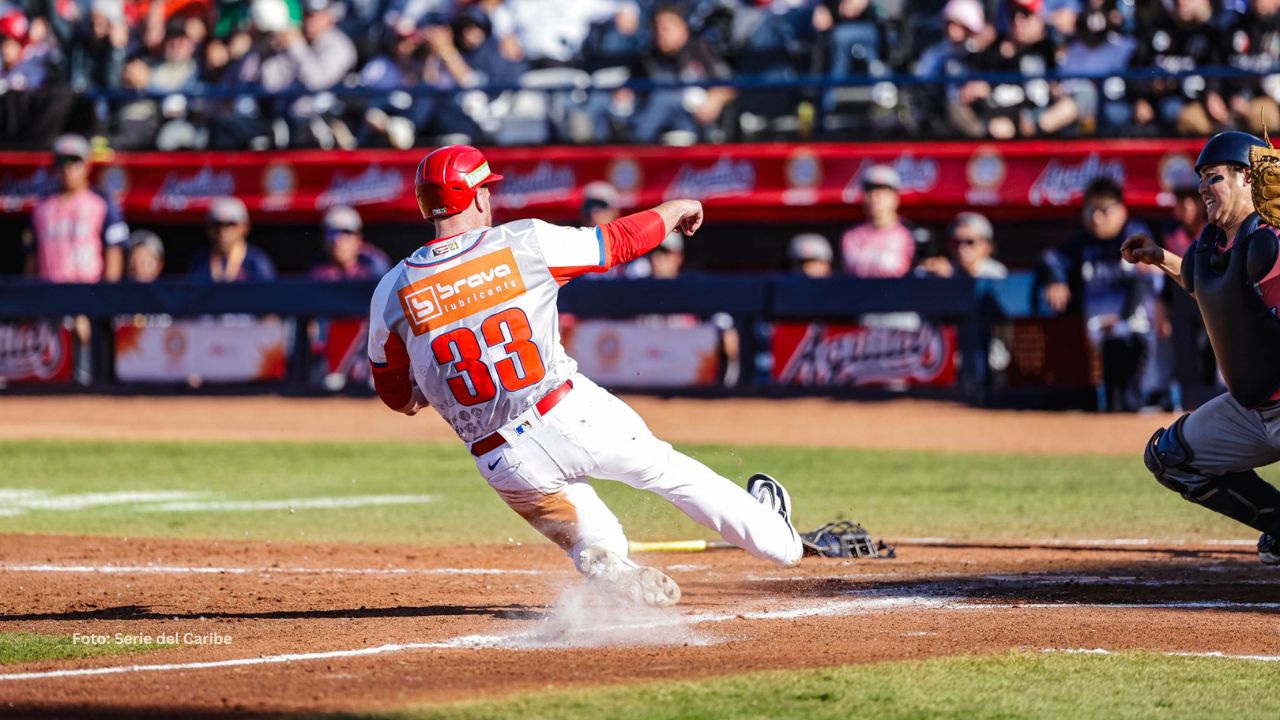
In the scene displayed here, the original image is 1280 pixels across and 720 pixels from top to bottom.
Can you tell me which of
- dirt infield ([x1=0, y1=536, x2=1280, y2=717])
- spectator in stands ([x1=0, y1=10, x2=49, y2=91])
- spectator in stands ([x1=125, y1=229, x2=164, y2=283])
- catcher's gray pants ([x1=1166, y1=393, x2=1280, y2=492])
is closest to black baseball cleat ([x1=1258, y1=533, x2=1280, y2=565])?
dirt infield ([x1=0, y1=536, x2=1280, y2=717])

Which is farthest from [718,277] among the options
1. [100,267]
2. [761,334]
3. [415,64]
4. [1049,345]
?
[100,267]

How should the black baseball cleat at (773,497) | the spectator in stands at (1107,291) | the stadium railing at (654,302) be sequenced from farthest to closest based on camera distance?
the stadium railing at (654,302), the spectator in stands at (1107,291), the black baseball cleat at (773,497)

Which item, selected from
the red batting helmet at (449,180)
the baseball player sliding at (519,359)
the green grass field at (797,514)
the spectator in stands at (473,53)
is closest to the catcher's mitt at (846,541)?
the green grass field at (797,514)

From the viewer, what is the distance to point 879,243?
17.5m

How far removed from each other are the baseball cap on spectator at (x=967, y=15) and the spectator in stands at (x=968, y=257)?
8.24ft

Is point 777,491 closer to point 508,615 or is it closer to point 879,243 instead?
point 508,615

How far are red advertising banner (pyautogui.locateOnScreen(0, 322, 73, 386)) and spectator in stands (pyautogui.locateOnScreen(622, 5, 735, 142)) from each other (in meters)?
6.79

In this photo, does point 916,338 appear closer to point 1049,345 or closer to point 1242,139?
point 1049,345

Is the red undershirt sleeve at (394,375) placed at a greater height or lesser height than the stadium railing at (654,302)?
greater

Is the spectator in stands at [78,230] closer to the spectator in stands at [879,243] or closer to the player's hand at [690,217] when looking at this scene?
the spectator in stands at [879,243]

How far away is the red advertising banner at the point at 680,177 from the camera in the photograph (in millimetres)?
18562

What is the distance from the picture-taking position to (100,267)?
20.4m

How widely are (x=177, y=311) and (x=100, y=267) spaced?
1.43 meters

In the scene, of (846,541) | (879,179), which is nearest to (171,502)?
(846,541)
